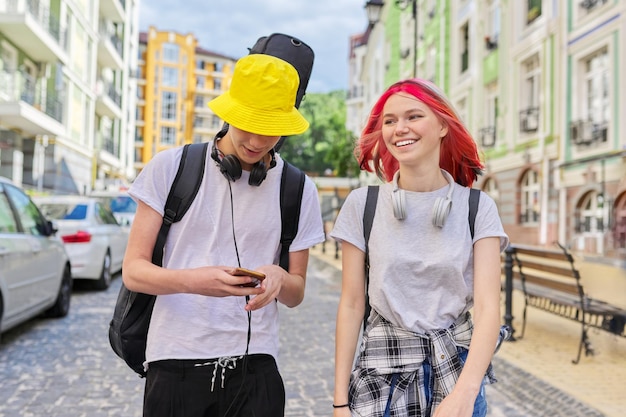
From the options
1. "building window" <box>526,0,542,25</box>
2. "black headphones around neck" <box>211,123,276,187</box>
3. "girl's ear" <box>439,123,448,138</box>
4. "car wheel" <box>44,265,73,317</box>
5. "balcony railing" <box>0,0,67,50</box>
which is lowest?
"car wheel" <box>44,265,73,317</box>

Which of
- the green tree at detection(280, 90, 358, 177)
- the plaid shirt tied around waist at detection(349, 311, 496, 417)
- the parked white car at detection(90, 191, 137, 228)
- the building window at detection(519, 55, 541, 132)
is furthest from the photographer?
the green tree at detection(280, 90, 358, 177)

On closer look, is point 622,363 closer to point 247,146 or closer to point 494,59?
point 247,146

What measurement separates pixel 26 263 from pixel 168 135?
78045 millimetres

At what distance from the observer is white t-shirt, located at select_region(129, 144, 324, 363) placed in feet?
6.32

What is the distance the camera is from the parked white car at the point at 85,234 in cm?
986

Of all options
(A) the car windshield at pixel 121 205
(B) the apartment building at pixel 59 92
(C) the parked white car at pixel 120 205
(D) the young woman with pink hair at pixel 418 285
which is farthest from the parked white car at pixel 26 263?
(B) the apartment building at pixel 59 92

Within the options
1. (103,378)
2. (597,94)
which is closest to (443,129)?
(103,378)

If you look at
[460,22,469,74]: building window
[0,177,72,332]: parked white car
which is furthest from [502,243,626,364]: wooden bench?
[460,22,469,74]: building window

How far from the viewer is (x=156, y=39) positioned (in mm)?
83188

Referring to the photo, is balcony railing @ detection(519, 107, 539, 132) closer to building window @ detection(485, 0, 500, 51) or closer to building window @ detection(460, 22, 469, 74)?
building window @ detection(485, 0, 500, 51)

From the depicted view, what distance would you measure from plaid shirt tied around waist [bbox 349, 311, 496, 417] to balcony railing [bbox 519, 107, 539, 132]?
63.8 feet

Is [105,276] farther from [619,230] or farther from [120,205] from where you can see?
[619,230]

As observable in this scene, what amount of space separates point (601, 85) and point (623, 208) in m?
5.21

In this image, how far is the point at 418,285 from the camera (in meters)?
1.90
